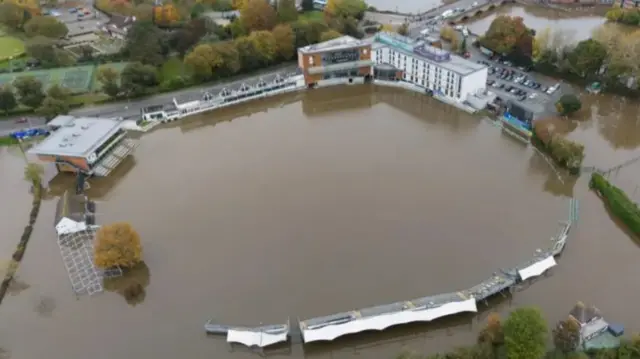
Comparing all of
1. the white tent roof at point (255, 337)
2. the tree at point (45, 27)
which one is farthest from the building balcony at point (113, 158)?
Answer: the tree at point (45, 27)

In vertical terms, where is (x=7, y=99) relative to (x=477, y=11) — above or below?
above

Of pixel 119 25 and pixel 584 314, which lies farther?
pixel 119 25

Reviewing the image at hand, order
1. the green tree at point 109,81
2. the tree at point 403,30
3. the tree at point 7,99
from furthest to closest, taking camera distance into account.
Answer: the tree at point 403,30
the green tree at point 109,81
the tree at point 7,99

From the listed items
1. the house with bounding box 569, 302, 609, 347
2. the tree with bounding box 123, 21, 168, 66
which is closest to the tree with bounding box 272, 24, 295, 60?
the tree with bounding box 123, 21, 168, 66

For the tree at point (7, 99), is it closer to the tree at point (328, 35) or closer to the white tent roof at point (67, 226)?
the white tent roof at point (67, 226)

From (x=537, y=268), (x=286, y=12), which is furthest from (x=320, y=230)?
(x=286, y=12)

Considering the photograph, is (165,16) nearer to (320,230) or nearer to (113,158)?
(113,158)

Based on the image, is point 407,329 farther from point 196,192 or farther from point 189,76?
point 189,76

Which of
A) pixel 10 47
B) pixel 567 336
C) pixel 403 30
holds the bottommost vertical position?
pixel 567 336
